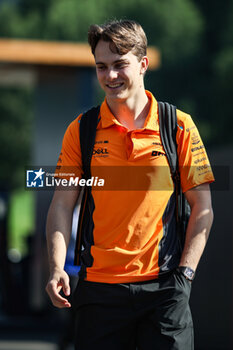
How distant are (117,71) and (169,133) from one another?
342mm

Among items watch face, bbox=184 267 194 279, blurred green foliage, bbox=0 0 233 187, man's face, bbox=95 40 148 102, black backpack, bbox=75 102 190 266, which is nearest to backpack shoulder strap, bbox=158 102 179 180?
black backpack, bbox=75 102 190 266

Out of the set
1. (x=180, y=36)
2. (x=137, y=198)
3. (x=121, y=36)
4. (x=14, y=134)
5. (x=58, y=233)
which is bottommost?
(x=14, y=134)

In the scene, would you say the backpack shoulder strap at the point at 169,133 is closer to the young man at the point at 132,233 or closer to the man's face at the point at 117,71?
the young man at the point at 132,233

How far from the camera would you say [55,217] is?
10.5ft

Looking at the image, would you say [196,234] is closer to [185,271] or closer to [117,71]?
[185,271]

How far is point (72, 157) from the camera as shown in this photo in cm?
323

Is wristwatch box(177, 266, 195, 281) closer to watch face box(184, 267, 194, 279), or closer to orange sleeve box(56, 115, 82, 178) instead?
watch face box(184, 267, 194, 279)

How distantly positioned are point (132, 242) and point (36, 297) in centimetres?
730

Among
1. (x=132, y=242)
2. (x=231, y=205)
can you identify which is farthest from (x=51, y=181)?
(x=231, y=205)

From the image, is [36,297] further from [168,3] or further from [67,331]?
[168,3]

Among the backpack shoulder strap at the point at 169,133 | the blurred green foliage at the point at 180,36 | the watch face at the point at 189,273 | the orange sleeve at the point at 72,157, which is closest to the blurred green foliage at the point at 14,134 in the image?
the blurred green foliage at the point at 180,36

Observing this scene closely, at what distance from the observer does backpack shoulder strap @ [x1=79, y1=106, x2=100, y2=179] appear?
3182 mm

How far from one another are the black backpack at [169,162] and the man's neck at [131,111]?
8 centimetres

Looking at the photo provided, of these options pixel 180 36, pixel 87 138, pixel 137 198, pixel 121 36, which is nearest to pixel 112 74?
pixel 121 36
